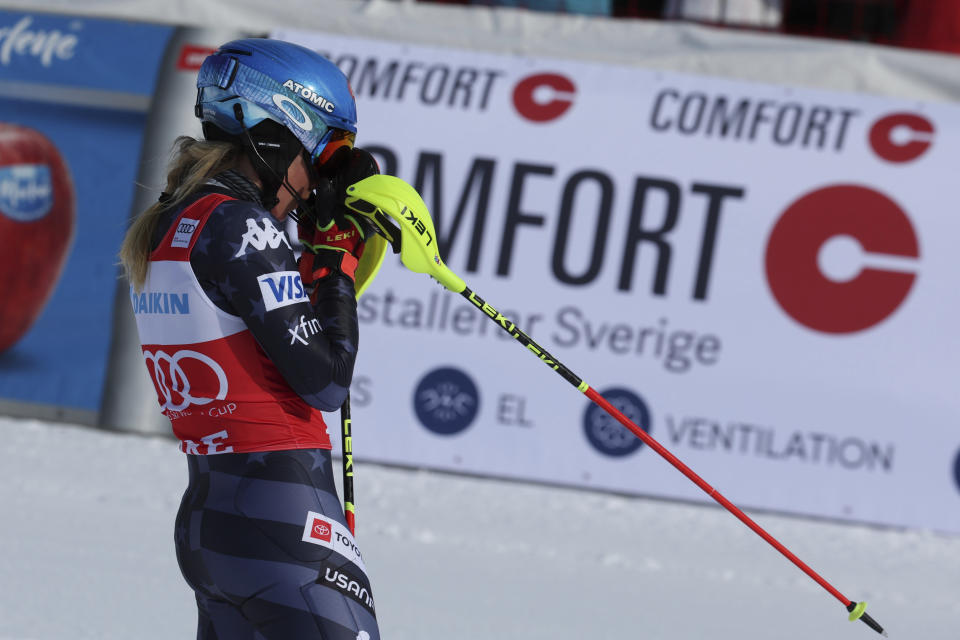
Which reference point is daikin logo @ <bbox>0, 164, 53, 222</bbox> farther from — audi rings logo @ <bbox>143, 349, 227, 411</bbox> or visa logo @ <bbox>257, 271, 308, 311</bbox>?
visa logo @ <bbox>257, 271, 308, 311</bbox>

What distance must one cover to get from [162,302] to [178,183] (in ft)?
0.77

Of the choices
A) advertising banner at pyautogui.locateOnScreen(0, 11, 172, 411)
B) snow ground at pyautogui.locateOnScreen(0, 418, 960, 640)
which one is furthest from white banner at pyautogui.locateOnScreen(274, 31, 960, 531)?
advertising banner at pyautogui.locateOnScreen(0, 11, 172, 411)

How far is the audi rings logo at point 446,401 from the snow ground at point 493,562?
0.24 meters

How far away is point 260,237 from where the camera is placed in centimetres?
189

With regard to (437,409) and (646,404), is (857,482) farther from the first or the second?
(437,409)

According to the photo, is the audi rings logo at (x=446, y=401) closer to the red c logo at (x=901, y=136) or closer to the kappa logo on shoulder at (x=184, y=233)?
the red c logo at (x=901, y=136)

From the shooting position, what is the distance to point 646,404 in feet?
17.3

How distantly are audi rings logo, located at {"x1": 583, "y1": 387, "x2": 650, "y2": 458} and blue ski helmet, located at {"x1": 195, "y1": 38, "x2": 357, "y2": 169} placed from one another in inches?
132

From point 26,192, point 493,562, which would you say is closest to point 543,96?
point 493,562

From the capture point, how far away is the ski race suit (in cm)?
188

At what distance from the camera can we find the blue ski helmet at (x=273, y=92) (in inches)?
80.0

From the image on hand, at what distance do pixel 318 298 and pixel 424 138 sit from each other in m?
3.66

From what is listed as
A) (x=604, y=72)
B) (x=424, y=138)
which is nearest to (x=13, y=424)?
(x=424, y=138)

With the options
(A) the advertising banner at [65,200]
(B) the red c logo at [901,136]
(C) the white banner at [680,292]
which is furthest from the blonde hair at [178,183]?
(B) the red c logo at [901,136]
